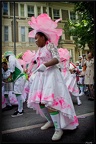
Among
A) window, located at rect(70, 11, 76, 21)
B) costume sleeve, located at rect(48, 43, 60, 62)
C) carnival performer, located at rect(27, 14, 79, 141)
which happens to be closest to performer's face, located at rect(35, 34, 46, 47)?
carnival performer, located at rect(27, 14, 79, 141)

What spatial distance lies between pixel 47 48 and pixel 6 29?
0.56 metres

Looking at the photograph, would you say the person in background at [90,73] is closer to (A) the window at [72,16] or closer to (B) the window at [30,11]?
(A) the window at [72,16]

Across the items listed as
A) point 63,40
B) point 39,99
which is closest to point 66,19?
point 63,40

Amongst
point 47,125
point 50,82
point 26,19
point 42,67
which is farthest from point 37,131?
point 26,19

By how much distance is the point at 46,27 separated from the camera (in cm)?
275

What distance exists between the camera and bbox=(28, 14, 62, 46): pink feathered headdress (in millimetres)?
2713

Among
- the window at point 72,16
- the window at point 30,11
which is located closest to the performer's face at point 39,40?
the window at point 30,11

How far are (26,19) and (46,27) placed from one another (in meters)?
0.31

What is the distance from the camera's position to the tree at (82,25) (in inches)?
112

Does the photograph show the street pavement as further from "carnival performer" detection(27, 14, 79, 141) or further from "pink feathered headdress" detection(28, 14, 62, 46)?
"pink feathered headdress" detection(28, 14, 62, 46)

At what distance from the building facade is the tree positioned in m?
0.07

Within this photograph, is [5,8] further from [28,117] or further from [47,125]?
[47,125]

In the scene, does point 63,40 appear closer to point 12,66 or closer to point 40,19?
point 40,19

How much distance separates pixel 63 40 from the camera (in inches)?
114
